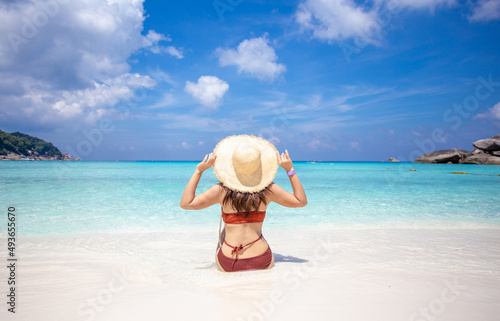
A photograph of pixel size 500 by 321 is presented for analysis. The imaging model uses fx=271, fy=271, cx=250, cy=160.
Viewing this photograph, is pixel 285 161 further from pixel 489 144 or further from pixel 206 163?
pixel 489 144

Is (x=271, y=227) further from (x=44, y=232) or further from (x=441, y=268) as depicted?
(x=44, y=232)

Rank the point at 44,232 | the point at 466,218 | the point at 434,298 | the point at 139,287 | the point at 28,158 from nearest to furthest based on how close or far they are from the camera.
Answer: the point at 434,298, the point at 139,287, the point at 44,232, the point at 466,218, the point at 28,158

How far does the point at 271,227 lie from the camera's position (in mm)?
6594

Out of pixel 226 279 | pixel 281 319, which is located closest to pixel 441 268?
pixel 281 319

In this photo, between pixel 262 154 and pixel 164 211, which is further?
pixel 164 211

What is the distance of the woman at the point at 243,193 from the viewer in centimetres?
290

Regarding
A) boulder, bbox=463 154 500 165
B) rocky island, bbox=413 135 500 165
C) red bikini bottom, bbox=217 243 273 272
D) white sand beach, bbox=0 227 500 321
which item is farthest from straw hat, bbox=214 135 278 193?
boulder, bbox=463 154 500 165

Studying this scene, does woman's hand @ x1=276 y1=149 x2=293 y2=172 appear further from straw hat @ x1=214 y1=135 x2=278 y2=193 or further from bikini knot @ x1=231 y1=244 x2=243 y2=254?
bikini knot @ x1=231 y1=244 x2=243 y2=254

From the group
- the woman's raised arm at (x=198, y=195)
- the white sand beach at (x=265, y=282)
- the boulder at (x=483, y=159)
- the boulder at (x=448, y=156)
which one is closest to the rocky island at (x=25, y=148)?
the white sand beach at (x=265, y=282)

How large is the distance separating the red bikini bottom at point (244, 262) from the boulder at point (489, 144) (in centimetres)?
5639

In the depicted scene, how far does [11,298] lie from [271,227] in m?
4.87

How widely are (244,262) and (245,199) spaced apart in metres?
0.81

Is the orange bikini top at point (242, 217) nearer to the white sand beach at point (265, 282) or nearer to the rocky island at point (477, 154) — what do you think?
the white sand beach at point (265, 282)

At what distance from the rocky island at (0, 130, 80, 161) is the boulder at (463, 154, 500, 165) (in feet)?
361
